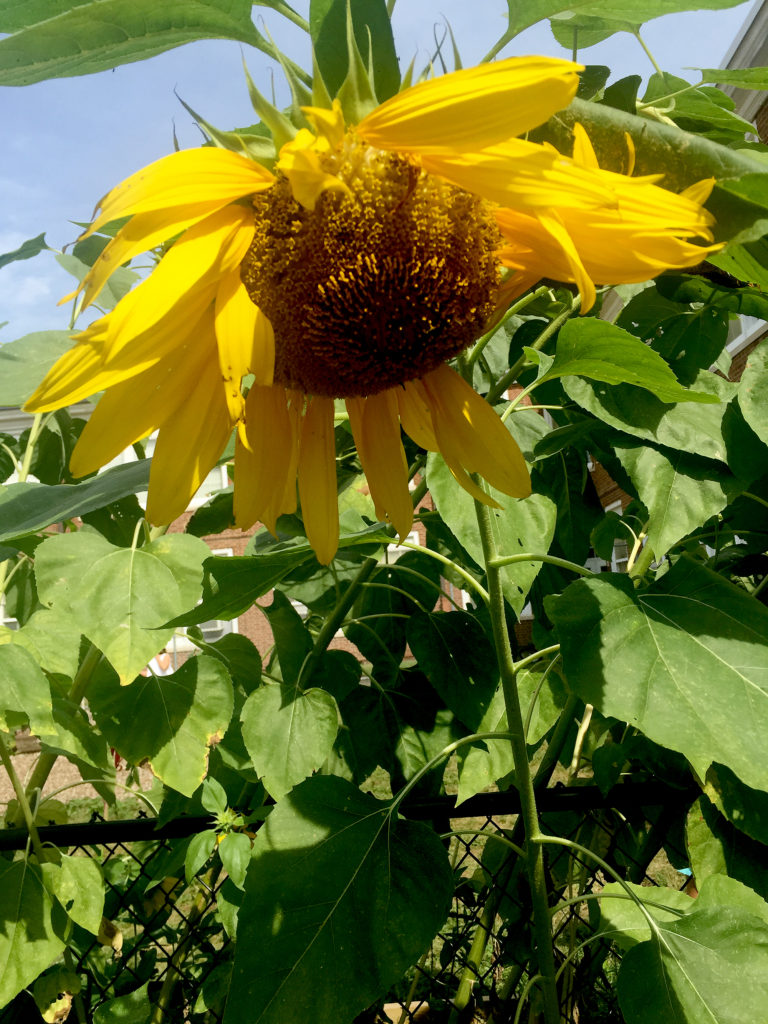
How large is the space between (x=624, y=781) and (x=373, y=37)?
116 cm

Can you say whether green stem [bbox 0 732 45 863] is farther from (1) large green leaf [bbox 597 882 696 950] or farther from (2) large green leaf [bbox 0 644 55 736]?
(1) large green leaf [bbox 597 882 696 950]

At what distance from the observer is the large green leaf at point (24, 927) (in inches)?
37.3

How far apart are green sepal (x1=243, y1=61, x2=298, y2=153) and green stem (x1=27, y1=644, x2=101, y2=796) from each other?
2.66 feet

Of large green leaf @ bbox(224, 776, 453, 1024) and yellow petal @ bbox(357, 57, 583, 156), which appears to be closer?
yellow petal @ bbox(357, 57, 583, 156)

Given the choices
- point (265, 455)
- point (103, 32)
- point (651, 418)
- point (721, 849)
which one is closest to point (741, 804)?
point (721, 849)

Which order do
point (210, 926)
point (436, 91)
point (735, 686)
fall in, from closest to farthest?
1. point (436, 91)
2. point (735, 686)
3. point (210, 926)

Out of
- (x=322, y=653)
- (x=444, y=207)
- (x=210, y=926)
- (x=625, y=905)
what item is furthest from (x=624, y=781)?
(x=444, y=207)

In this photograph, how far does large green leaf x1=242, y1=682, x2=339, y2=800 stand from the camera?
963 mm

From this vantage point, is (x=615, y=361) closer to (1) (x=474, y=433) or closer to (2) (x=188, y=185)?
(1) (x=474, y=433)

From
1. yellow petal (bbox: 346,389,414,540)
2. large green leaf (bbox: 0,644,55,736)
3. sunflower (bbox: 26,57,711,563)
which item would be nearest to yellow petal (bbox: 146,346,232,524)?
sunflower (bbox: 26,57,711,563)

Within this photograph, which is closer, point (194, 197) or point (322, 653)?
point (194, 197)

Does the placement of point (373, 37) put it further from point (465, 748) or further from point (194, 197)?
point (465, 748)

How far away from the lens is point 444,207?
1.53 feet

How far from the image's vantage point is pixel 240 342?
50 centimetres
